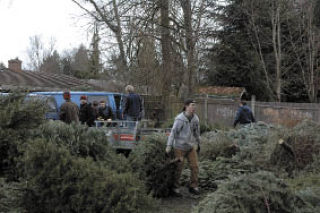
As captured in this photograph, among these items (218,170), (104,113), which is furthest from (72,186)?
(104,113)

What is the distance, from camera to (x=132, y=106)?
38.5 feet

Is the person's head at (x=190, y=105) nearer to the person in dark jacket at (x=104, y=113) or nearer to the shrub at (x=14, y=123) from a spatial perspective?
the shrub at (x=14, y=123)

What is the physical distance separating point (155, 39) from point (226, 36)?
10.0 m

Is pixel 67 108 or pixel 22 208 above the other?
pixel 67 108

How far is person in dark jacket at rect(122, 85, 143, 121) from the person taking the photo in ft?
38.3

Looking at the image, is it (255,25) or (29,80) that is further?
(29,80)

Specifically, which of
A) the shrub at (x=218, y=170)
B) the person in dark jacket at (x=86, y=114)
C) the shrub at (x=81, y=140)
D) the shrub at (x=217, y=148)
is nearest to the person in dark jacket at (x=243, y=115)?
the shrub at (x=217, y=148)

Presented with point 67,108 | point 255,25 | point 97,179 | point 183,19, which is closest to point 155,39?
point 183,19

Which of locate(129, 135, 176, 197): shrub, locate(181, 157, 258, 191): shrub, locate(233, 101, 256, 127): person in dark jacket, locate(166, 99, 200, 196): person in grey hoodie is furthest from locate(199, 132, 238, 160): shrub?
locate(129, 135, 176, 197): shrub

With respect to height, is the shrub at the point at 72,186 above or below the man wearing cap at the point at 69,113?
below

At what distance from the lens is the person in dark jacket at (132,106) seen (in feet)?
38.3

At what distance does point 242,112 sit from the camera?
40.6 feet

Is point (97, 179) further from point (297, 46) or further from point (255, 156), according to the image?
point (297, 46)

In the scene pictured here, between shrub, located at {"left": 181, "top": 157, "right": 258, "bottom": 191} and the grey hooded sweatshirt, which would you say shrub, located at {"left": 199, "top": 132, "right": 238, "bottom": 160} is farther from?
the grey hooded sweatshirt
